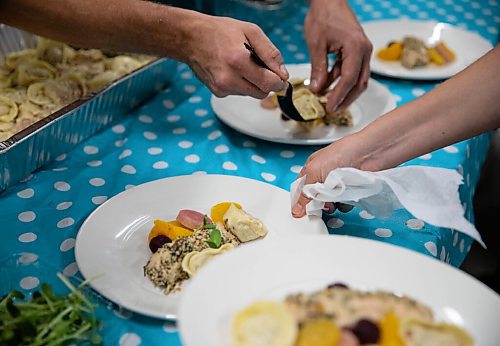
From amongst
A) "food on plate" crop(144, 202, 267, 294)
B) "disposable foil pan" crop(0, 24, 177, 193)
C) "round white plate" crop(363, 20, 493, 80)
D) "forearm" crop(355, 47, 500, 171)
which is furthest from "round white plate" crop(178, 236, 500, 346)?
"round white plate" crop(363, 20, 493, 80)

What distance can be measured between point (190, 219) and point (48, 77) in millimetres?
678

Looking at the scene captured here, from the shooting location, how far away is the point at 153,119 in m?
1.59

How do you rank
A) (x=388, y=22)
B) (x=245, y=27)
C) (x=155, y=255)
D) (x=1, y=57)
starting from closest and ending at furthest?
(x=155, y=255) < (x=245, y=27) < (x=1, y=57) < (x=388, y=22)

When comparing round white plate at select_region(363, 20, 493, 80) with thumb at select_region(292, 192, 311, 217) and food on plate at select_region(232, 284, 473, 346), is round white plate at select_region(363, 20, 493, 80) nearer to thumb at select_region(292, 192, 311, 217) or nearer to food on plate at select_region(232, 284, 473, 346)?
thumb at select_region(292, 192, 311, 217)

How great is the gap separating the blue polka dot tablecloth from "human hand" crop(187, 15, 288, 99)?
0.60 feet

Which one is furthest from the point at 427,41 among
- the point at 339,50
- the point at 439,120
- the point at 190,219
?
the point at 190,219

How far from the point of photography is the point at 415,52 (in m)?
1.89

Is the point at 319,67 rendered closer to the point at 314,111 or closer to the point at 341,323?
the point at 314,111

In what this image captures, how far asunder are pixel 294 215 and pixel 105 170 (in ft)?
1.50

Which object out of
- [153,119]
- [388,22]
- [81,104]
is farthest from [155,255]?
[388,22]

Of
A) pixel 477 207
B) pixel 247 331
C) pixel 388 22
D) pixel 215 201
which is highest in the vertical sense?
pixel 247 331

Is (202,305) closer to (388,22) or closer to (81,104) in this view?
(81,104)

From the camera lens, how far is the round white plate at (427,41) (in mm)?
1843

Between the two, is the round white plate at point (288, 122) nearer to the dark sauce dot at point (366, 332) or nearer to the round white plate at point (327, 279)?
the round white plate at point (327, 279)
